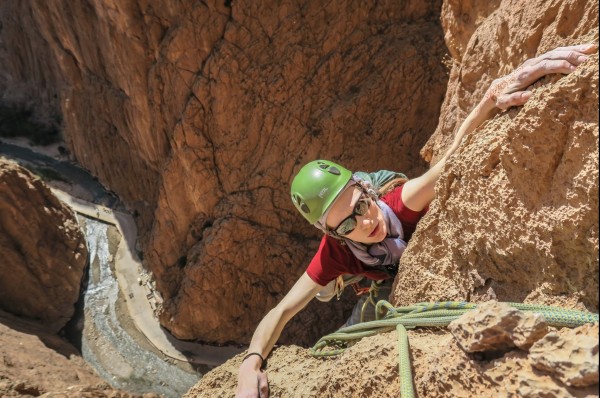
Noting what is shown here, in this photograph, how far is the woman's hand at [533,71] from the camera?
162cm

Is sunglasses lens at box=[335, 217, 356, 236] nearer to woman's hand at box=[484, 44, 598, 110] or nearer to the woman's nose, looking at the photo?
the woman's nose

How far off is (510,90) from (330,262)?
1351mm

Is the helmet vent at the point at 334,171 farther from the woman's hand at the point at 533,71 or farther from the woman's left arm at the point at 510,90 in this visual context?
the woman's hand at the point at 533,71

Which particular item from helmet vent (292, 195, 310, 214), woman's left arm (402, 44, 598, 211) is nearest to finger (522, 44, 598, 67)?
woman's left arm (402, 44, 598, 211)

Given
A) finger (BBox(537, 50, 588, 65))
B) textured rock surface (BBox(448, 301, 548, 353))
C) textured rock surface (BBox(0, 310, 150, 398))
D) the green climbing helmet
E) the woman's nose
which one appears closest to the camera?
textured rock surface (BBox(448, 301, 548, 353))

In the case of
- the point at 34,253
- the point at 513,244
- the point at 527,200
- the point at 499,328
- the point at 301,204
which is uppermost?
the point at 34,253

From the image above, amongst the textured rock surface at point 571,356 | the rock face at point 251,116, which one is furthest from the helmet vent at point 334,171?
the rock face at point 251,116

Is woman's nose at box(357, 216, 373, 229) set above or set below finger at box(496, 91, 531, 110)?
below

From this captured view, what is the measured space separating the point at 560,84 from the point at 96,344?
1201 centimetres

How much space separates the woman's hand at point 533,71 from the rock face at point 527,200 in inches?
1.6

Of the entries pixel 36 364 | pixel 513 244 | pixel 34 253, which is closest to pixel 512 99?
pixel 513 244

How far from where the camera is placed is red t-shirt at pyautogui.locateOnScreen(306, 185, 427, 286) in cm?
269

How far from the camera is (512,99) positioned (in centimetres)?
186

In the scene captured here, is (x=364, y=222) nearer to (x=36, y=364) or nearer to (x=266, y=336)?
(x=266, y=336)
